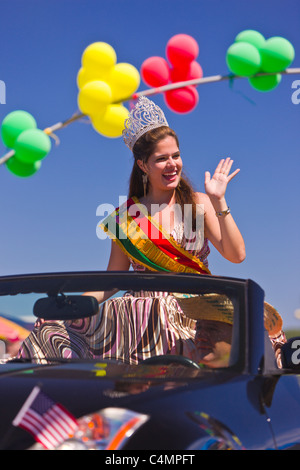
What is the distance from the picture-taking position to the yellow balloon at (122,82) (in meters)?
3.34

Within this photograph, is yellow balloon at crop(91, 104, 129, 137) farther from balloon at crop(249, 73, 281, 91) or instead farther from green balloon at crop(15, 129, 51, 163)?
balloon at crop(249, 73, 281, 91)

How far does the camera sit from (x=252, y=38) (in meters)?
3.59

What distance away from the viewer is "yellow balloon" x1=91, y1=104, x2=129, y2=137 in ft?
10.7

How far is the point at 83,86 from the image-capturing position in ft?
11.1

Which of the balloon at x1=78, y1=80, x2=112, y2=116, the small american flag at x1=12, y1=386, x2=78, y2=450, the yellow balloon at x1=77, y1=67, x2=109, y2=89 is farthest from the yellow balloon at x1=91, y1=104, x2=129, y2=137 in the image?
the small american flag at x1=12, y1=386, x2=78, y2=450

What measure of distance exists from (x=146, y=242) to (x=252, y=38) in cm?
138

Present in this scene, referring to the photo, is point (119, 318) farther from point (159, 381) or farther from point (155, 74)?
point (155, 74)

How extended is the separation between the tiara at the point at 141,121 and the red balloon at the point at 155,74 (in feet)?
3.26

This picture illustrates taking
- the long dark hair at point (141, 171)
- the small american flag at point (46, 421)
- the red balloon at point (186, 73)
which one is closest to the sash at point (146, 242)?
the long dark hair at point (141, 171)

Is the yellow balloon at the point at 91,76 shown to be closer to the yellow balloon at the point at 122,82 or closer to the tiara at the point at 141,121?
the yellow balloon at the point at 122,82

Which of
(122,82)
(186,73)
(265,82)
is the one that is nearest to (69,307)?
(122,82)

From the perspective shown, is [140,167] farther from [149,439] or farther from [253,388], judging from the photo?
[149,439]

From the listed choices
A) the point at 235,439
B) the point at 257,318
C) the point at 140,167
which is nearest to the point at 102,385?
the point at 235,439

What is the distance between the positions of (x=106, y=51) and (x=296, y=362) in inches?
67.4
